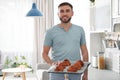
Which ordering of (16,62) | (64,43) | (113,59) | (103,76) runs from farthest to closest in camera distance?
1. (16,62)
2. (113,59)
3. (103,76)
4. (64,43)

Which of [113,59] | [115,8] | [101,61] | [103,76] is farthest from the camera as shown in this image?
[101,61]

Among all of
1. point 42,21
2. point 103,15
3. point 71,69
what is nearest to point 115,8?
point 103,15

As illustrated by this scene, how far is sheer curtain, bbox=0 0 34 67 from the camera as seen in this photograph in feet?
22.4

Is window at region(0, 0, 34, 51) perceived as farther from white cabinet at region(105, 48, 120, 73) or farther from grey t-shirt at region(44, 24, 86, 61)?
grey t-shirt at region(44, 24, 86, 61)

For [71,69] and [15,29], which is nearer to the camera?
[71,69]

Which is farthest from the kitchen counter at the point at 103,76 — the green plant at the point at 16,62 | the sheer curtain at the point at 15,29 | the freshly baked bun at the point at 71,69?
the sheer curtain at the point at 15,29

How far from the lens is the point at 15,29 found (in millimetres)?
6867

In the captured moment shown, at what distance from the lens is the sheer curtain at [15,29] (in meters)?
6.82

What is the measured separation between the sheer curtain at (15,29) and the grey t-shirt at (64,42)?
15.6ft

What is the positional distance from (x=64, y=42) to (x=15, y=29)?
15.9 ft

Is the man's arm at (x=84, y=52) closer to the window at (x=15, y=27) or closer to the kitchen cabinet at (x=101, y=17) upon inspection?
the kitchen cabinet at (x=101, y=17)

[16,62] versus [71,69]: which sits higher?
[71,69]

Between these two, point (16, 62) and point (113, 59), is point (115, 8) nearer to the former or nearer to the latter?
point (113, 59)

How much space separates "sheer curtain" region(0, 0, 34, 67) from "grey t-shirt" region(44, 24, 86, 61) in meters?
4.75
